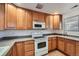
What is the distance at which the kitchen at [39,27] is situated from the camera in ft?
7.20

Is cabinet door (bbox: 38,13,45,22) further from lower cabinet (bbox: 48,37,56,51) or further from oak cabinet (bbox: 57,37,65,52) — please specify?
oak cabinet (bbox: 57,37,65,52)

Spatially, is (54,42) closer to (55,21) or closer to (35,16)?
(55,21)

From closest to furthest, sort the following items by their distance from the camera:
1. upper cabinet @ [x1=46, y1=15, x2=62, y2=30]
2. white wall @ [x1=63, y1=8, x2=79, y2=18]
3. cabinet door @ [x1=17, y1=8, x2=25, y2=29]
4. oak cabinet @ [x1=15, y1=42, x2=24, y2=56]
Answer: oak cabinet @ [x1=15, y1=42, x2=24, y2=56] → cabinet door @ [x1=17, y1=8, x2=25, y2=29] → white wall @ [x1=63, y1=8, x2=79, y2=18] → upper cabinet @ [x1=46, y1=15, x2=62, y2=30]

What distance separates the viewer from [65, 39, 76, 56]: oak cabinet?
2.50 metres

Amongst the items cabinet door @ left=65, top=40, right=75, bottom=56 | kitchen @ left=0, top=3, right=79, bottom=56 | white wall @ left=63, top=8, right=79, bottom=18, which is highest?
white wall @ left=63, top=8, right=79, bottom=18

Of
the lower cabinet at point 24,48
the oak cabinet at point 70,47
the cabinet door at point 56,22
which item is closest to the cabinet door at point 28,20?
the lower cabinet at point 24,48

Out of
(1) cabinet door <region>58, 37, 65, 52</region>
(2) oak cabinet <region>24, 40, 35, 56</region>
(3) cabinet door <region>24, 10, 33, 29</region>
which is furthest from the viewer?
(1) cabinet door <region>58, 37, 65, 52</region>

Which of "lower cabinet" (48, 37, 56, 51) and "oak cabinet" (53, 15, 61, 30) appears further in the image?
"oak cabinet" (53, 15, 61, 30)

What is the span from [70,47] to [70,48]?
1.3 inches

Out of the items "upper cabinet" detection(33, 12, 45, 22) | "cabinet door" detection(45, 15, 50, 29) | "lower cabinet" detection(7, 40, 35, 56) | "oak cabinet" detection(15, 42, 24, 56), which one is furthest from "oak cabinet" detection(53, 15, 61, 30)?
"oak cabinet" detection(15, 42, 24, 56)

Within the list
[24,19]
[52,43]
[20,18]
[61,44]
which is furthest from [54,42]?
[20,18]

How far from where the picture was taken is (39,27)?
121 inches

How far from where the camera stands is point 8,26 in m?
1.99

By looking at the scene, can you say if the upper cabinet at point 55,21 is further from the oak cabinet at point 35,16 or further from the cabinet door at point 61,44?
the oak cabinet at point 35,16
